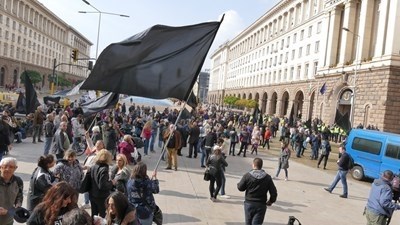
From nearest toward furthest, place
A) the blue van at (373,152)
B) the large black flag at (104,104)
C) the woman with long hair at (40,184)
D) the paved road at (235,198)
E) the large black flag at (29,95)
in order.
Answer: the woman with long hair at (40,184)
the large black flag at (104,104)
the paved road at (235,198)
the blue van at (373,152)
the large black flag at (29,95)

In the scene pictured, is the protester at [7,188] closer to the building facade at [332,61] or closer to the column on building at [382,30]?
the building facade at [332,61]

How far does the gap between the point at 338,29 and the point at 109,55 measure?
39407 millimetres

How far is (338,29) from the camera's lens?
41.9 m

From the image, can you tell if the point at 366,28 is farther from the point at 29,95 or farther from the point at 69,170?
the point at 69,170

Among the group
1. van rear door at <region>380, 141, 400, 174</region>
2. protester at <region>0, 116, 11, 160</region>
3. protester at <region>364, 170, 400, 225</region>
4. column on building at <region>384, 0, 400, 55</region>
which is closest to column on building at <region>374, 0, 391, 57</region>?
column on building at <region>384, 0, 400, 55</region>

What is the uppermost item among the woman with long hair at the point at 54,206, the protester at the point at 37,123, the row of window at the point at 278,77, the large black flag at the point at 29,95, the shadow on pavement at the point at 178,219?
the row of window at the point at 278,77

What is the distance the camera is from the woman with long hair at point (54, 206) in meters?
3.57

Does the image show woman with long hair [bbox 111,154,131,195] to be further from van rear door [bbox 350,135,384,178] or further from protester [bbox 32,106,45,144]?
protester [bbox 32,106,45,144]

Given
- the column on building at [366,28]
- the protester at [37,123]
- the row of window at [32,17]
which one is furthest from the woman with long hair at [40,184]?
the row of window at [32,17]

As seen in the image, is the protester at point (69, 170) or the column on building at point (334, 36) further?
the column on building at point (334, 36)

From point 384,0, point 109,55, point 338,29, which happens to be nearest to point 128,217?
point 109,55

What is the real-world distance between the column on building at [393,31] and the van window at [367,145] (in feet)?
Answer: 54.6

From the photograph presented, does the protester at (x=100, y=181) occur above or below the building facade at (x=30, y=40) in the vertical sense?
below

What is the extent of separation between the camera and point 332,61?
1638 inches
